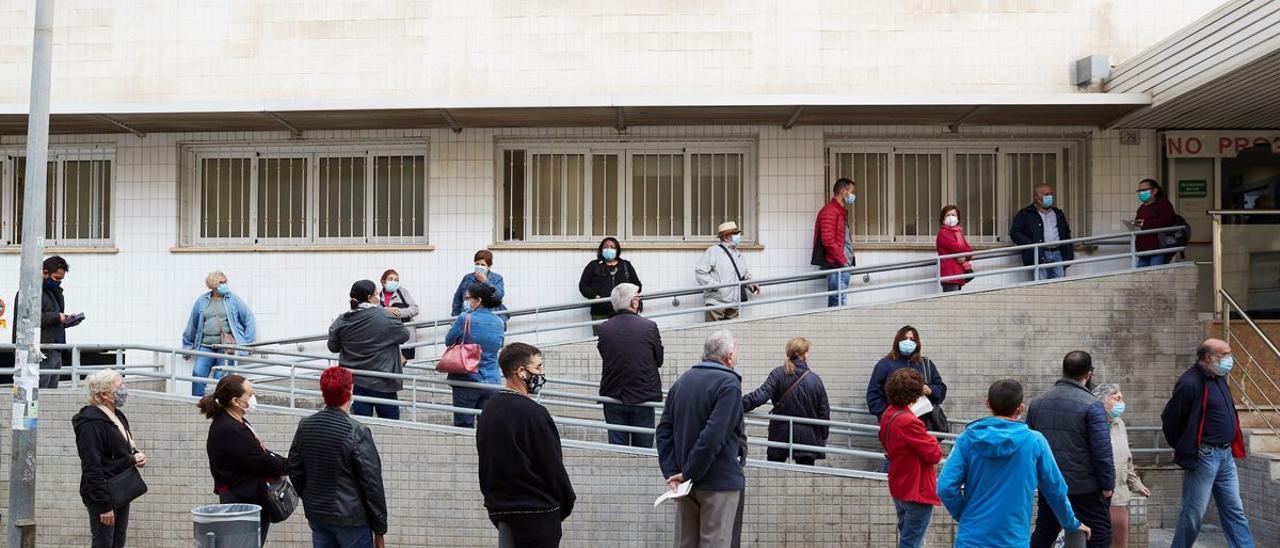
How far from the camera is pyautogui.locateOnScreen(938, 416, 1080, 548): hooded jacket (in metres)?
6.98

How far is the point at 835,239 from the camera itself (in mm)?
13680

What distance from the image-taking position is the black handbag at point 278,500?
26.3ft

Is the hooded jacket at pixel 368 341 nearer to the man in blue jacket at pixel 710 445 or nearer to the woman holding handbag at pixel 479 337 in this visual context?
the woman holding handbag at pixel 479 337

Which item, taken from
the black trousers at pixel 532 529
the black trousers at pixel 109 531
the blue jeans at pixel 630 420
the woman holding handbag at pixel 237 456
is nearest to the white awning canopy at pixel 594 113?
the blue jeans at pixel 630 420

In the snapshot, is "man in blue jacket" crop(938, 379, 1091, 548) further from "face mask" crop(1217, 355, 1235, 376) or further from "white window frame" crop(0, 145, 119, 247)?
"white window frame" crop(0, 145, 119, 247)

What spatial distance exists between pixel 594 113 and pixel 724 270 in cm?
223

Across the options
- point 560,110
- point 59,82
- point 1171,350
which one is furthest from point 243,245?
point 1171,350

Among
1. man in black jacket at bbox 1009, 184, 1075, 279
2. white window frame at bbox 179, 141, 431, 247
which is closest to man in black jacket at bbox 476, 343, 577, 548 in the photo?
white window frame at bbox 179, 141, 431, 247

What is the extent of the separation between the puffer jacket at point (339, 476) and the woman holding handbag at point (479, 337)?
3.17 metres

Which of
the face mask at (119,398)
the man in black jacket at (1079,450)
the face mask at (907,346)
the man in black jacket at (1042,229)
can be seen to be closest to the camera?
the man in black jacket at (1079,450)

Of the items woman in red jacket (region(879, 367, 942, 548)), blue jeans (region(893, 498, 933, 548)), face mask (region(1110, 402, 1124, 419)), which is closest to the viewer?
woman in red jacket (region(879, 367, 942, 548))

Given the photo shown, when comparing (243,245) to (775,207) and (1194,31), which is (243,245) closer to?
→ (775,207)

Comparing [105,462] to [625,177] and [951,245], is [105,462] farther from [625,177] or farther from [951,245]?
[951,245]

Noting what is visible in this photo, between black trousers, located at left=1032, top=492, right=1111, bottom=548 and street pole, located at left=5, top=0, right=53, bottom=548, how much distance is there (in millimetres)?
7549
